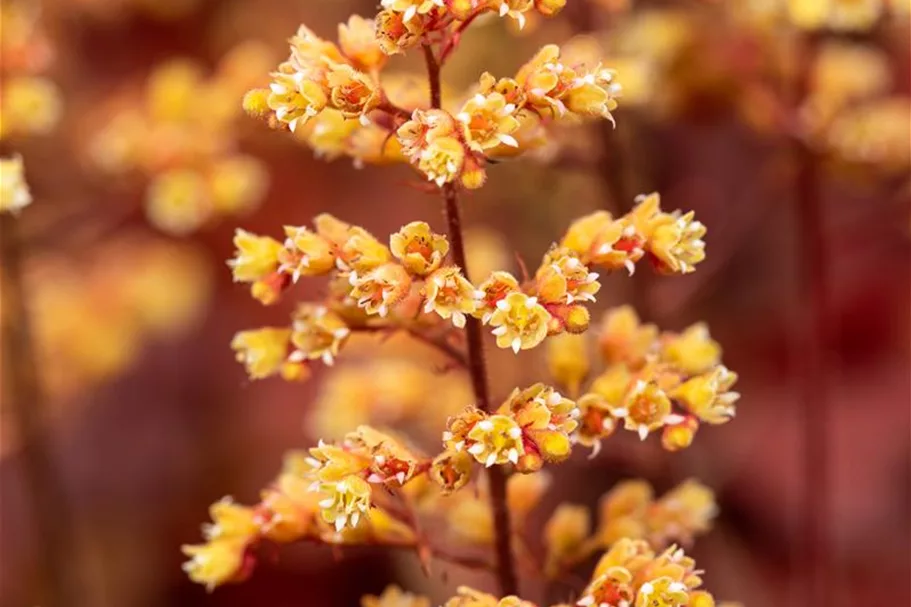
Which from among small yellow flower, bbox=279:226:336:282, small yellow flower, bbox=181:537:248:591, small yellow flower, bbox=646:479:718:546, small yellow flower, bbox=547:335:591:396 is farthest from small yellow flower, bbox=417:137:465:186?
small yellow flower, bbox=646:479:718:546

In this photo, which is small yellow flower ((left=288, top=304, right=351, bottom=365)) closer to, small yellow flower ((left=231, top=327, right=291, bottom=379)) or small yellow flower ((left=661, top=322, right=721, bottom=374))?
small yellow flower ((left=231, top=327, right=291, bottom=379))

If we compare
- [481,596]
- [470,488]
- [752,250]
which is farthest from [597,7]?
[752,250]

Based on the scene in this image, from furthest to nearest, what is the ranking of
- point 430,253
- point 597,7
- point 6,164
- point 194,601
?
point 194,601 < point 597,7 < point 6,164 < point 430,253

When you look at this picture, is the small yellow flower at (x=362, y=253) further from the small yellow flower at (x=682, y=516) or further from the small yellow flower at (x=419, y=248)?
the small yellow flower at (x=682, y=516)

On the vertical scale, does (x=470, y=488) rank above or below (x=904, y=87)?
below

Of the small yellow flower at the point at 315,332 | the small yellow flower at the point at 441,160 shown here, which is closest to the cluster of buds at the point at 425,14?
the small yellow flower at the point at 441,160

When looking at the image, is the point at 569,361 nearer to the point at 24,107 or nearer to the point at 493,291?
the point at 493,291

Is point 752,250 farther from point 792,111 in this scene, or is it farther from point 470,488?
point 470,488
